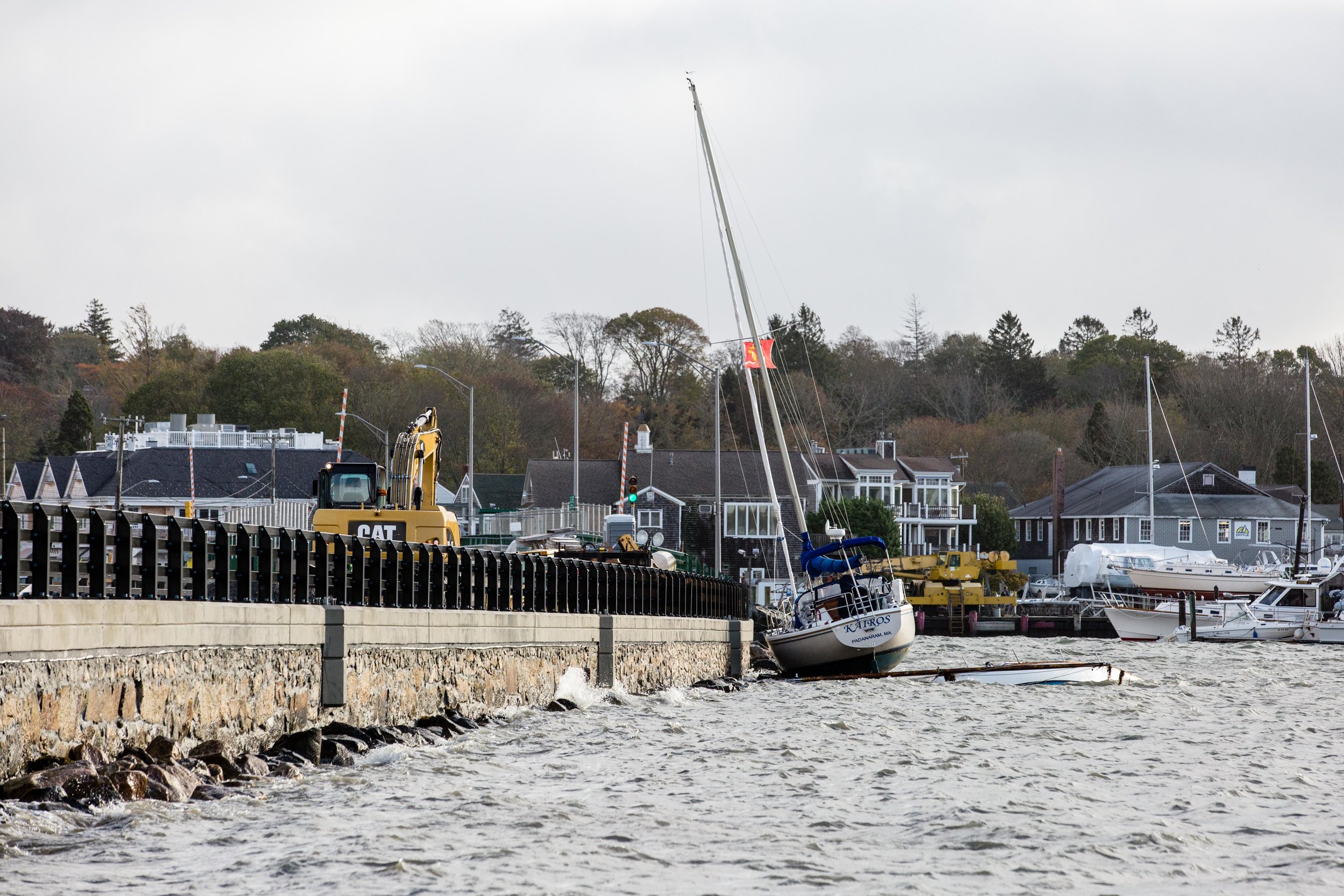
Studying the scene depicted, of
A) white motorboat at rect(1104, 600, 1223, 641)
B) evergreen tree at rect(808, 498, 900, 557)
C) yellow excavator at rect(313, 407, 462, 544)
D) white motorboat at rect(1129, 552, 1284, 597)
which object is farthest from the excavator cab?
white motorboat at rect(1129, 552, 1284, 597)

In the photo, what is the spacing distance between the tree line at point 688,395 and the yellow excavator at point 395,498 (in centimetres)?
5491

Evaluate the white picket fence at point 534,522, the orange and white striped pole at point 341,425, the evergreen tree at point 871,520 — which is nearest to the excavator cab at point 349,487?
the orange and white striped pole at point 341,425

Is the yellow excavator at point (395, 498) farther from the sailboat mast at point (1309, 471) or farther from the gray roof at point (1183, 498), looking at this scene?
the gray roof at point (1183, 498)

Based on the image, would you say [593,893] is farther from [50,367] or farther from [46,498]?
[50,367]

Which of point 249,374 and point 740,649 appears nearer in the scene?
point 740,649

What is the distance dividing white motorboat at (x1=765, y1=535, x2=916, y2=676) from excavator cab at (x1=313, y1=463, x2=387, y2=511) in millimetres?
12599

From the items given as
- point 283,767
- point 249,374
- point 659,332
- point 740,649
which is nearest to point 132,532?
point 283,767

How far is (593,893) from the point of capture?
433 inches

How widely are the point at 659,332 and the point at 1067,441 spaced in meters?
29.4

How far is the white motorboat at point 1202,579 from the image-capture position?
232ft

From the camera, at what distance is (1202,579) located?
71.3 m

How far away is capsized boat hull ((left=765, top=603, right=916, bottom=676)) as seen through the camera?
37.8 meters

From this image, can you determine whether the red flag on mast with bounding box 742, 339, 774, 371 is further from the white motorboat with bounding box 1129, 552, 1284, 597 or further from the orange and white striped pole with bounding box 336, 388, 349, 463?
the white motorboat with bounding box 1129, 552, 1284, 597

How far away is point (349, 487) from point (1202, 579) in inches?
1993
